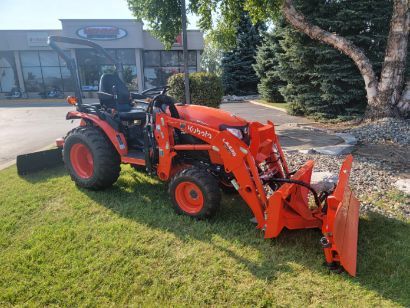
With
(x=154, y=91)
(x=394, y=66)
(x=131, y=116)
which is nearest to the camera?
(x=131, y=116)

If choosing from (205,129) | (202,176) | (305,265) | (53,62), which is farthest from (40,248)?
(53,62)

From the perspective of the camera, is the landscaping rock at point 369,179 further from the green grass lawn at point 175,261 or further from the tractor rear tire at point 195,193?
the tractor rear tire at point 195,193

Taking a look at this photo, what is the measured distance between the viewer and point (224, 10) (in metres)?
10.4

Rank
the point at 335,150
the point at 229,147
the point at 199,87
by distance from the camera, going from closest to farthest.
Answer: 1. the point at 229,147
2. the point at 335,150
3. the point at 199,87

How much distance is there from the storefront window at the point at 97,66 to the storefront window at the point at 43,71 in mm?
1844

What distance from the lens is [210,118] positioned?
3.75m

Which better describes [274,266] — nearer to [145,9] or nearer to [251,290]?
[251,290]

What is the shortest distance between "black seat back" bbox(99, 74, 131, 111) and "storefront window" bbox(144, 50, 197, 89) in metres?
20.3

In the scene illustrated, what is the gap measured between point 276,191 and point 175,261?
44.9 inches

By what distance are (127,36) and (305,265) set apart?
2356 cm

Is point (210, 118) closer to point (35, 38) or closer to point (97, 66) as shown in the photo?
point (97, 66)

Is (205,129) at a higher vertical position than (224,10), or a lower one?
lower

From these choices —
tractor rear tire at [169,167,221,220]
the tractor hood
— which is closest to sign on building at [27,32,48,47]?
the tractor hood

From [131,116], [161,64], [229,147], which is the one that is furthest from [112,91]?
[161,64]
